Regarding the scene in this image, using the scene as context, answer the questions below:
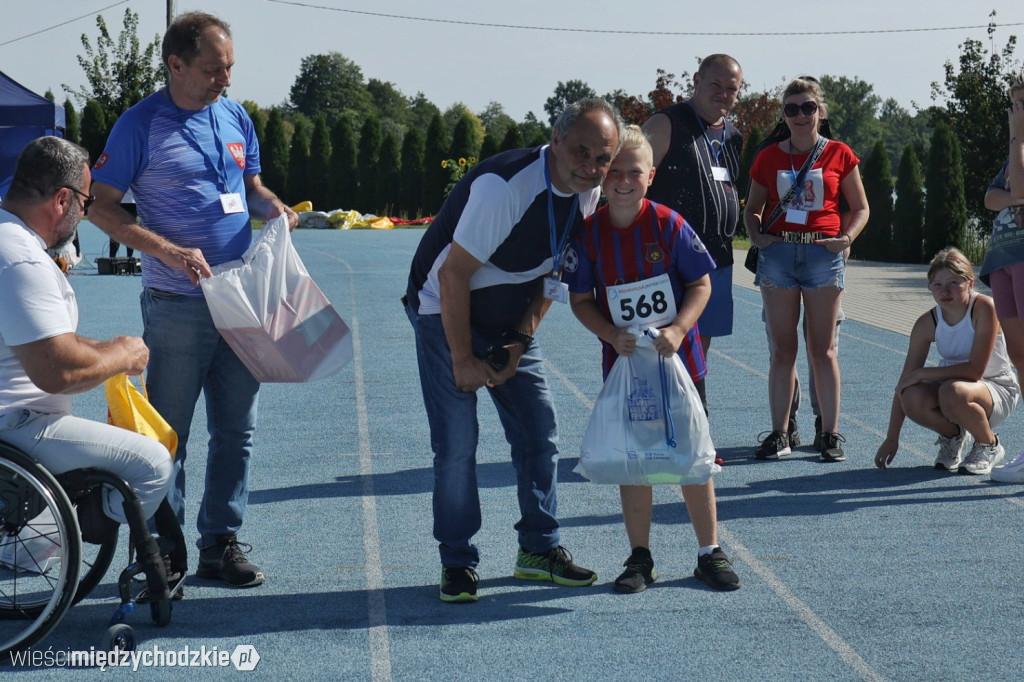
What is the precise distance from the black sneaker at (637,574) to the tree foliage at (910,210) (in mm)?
19745

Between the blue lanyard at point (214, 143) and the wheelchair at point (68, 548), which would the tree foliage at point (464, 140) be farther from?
the wheelchair at point (68, 548)

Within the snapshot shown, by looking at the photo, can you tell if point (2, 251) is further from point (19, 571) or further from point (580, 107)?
point (580, 107)

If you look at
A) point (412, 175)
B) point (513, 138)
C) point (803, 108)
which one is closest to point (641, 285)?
point (803, 108)

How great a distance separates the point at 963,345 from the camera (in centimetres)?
A: 626

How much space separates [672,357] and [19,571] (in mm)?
2600

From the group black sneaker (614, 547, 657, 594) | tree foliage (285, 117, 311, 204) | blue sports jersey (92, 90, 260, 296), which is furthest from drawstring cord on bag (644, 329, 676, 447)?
tree foliage (285, 117, 311, 204)

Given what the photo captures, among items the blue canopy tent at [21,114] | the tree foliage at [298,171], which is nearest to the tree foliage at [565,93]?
the tree foliage at [298,171]

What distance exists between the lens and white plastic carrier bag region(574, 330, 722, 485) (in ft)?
14.0

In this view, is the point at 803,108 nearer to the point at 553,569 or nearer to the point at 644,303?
the point at 644,303

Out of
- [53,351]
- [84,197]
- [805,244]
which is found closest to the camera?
[53,351]

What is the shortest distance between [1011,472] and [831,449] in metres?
0.96

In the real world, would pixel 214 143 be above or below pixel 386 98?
below

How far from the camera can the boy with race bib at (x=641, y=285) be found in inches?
172

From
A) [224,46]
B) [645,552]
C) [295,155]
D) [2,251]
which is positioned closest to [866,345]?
[645,552]
